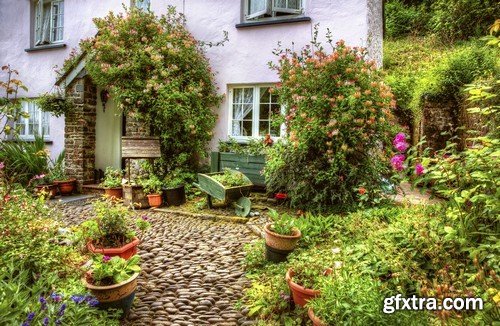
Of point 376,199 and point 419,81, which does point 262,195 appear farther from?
point 419,81

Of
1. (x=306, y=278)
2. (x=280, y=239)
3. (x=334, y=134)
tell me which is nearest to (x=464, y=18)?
(x=334, y=134)

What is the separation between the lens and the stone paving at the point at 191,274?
3629 millimetres

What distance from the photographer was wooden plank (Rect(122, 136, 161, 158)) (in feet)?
25.9

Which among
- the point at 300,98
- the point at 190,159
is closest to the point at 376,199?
the point at 300,98

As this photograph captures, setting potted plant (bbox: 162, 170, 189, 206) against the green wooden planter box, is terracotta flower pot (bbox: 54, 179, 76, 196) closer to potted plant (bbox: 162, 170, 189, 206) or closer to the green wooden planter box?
potted plant (bbox: 162, 170, 189, 206)

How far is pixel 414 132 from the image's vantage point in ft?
36.6

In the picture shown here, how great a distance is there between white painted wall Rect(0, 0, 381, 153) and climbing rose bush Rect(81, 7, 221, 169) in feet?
1.58

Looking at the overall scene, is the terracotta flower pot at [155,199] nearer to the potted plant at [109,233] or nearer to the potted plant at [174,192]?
the potted plant at [174,192]

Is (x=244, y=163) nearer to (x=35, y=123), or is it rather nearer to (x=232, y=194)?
(x=232, y=194)

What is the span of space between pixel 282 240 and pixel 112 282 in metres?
1.88

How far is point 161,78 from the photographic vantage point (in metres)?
8.62

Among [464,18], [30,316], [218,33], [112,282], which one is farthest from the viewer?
[464,18]

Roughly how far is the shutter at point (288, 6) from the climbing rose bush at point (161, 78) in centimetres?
215

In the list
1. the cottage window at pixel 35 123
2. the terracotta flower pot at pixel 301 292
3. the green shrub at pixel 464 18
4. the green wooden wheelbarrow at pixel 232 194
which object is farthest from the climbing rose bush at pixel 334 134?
the green shrub at pixel 464 18
